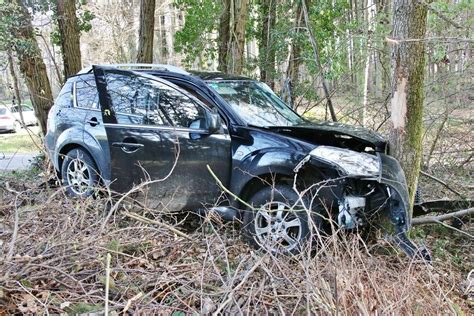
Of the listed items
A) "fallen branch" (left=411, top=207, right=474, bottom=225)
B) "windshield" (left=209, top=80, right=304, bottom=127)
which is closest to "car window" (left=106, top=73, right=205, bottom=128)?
"windshield" (left=209, top=80, right=304, bottom=127)

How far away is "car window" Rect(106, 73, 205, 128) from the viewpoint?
4684 millimetres

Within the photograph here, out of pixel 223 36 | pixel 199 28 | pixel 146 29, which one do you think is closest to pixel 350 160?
pixel 146 29

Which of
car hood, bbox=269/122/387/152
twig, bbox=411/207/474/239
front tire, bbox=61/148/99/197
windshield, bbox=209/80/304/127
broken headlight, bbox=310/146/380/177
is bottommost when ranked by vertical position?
twig, bbox=411/207/474/239

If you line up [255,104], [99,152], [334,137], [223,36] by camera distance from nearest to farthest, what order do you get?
[334,137] < [255,104] < [99,152] < [223,36]

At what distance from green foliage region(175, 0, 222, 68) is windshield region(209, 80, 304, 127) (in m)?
6.84

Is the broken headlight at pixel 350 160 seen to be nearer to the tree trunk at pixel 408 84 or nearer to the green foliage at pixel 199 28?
the tree trunk at pixel 408 84

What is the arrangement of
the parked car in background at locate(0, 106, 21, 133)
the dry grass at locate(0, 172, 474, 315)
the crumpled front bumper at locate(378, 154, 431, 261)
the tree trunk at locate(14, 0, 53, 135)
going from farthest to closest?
the parked car in background at locate(0, 106, 21, 133) < the tree trunk at locate(14, 0, 53, 135) < the crumpled front bumper at locate(378, 154, 431, 261) < the dry grass at locate(0, 172, 474, 315)

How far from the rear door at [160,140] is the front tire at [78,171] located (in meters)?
0.60

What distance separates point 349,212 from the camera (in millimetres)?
3830

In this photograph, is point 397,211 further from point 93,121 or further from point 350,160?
point 93,121

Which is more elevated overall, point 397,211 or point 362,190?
point 362,190

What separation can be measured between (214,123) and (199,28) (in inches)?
325

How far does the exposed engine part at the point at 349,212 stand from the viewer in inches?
150

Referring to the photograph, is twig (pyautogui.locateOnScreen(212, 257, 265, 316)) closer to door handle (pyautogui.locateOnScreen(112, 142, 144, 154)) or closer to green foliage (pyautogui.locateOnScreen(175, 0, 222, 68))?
door handle (pyautogui.locateOnScreen(112, 142, 144, 154))
